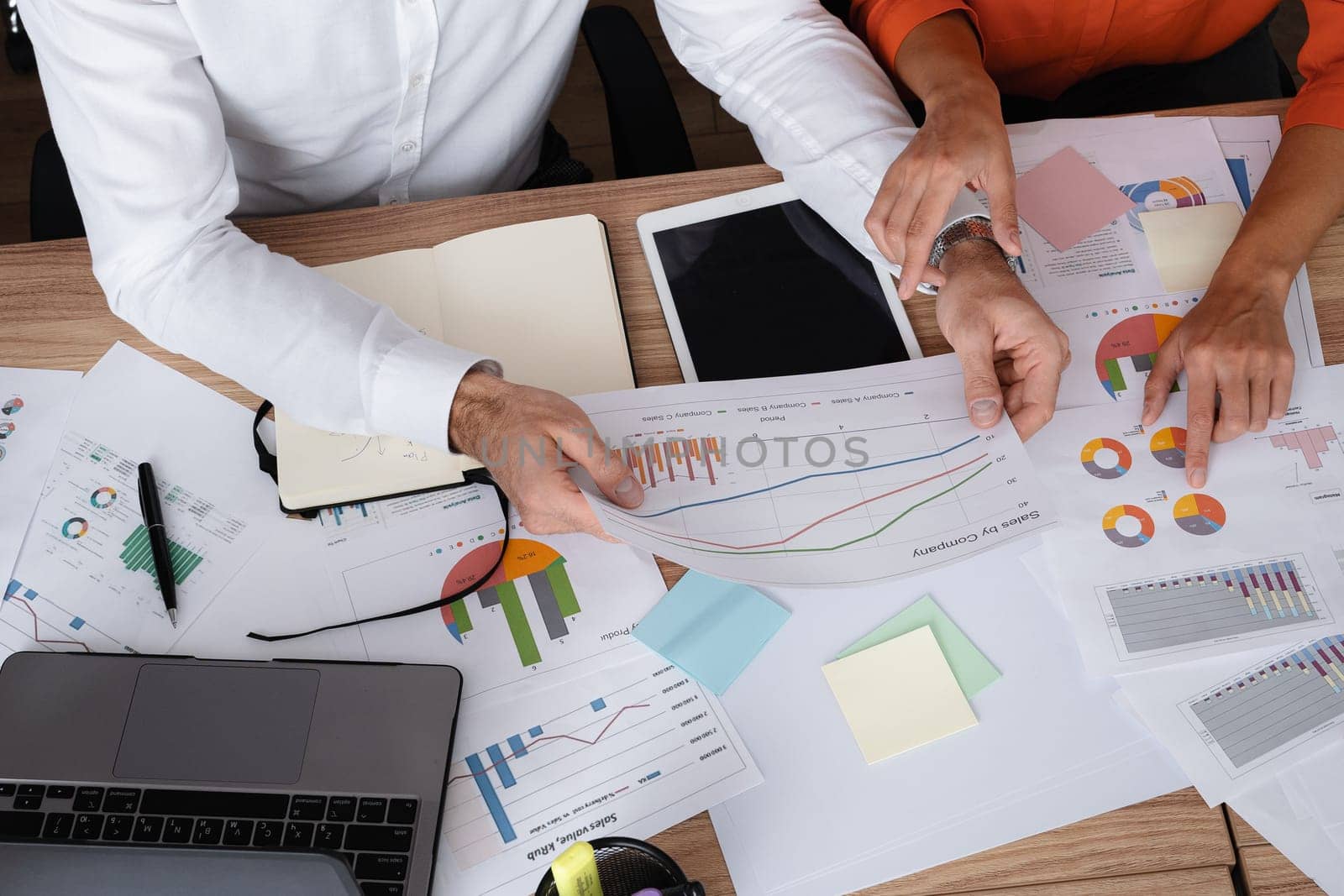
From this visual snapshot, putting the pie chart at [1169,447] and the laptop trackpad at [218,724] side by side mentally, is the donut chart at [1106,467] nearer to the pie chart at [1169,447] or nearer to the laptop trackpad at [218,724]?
the pie chart at [1169,447]

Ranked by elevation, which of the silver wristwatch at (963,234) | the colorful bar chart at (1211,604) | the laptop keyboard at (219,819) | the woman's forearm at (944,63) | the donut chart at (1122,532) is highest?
the woman's forearm at (944,63)

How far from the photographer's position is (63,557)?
0.83 metres

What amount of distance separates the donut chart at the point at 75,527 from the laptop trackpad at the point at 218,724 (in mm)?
160

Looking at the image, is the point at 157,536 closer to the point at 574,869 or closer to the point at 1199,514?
the point at 574,869

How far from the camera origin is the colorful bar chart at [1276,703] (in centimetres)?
77

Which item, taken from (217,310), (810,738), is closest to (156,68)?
(217,310)

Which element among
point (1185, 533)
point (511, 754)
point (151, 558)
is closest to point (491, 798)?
point (511, 754)

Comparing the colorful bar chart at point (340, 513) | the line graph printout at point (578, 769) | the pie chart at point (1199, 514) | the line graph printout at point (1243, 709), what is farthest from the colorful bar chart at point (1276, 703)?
the colorful bar chart at point (340, 513)

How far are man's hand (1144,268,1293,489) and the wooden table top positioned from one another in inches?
3.3

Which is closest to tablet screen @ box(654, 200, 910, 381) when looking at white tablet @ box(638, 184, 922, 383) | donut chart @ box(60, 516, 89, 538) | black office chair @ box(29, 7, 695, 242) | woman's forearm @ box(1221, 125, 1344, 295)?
white tablet @ box(638, 184, 922, 383)

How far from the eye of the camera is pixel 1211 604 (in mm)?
819

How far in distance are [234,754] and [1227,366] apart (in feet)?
3.13

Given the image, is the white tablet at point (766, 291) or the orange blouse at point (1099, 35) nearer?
the white tablet at point (766, 291)

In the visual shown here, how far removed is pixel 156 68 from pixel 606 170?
1328 mm
